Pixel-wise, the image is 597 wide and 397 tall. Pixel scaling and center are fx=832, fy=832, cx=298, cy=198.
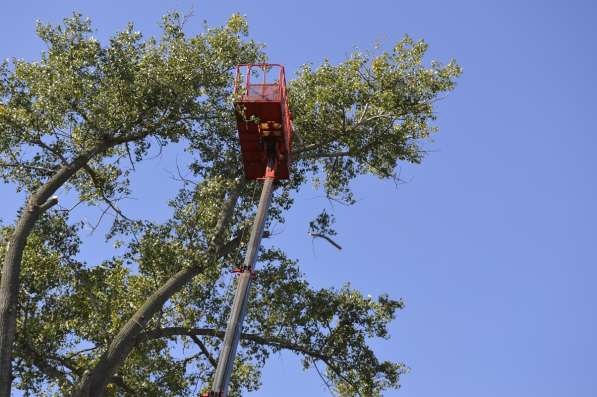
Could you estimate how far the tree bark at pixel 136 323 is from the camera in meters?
16.9

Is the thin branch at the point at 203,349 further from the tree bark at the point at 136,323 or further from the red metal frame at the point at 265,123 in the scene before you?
the red metal frame at the point at 265,123

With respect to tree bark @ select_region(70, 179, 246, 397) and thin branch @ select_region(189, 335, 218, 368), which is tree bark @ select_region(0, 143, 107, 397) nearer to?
tree bark @ select_region(70, 179, 246, 397)

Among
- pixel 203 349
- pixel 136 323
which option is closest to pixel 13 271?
pixel 136 323

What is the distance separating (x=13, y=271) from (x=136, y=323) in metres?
2.82

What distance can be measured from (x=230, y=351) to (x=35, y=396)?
277 inches

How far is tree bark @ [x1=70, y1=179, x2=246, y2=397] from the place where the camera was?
16.9 meters

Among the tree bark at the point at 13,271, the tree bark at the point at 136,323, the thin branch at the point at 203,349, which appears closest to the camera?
the tree bark at the point at 13,271

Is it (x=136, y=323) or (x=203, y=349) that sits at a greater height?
(x=203, y=349)

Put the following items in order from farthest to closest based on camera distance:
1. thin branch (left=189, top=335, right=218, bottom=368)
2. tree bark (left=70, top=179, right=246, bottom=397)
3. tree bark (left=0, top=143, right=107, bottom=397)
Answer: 1. thin branch (left=189, top=335, right=218, bottom=368)
2. tree bark (left=70, top=179, right=246, bottom=397)
3. tree bark (left=0, top=143, right=107, bottom=397)

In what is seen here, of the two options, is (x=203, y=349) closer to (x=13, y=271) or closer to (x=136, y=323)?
(x=136, y=323)

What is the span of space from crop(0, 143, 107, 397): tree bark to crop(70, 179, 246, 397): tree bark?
73.7 inches

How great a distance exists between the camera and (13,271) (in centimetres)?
1638

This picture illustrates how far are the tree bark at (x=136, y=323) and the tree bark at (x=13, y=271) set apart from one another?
1873mm

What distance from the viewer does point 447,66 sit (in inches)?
922
